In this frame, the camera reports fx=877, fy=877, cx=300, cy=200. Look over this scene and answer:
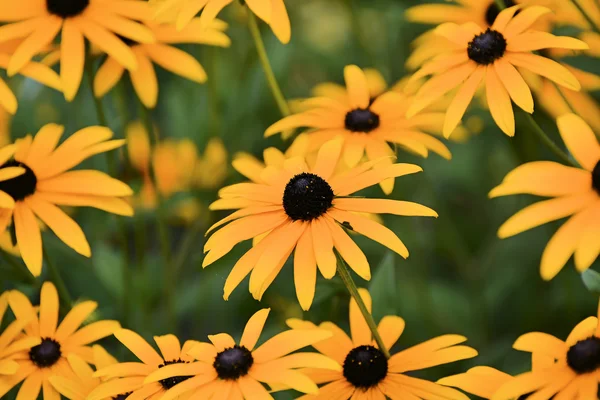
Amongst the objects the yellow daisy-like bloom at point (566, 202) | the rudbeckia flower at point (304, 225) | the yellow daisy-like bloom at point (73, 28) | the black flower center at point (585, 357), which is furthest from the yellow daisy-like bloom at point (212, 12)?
the black flower center at point (585, 357)

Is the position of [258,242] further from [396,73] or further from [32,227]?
[396,73]

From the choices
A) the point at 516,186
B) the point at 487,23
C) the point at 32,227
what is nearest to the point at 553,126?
the point at 487,23

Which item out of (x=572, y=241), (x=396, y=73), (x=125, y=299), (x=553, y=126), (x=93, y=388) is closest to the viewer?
(x=572, y=241)

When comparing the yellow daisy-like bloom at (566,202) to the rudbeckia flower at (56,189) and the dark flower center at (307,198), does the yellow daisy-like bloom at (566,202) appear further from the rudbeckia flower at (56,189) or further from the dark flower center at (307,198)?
the rudbeckia flower at (56,189)

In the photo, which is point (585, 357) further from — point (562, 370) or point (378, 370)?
point (378, 370)

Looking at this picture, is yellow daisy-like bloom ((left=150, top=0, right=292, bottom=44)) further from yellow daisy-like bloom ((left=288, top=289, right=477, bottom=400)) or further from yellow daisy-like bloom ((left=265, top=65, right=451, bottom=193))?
yellow daisy-like bloom ((left=288, top=289, right=477, bottom=400))

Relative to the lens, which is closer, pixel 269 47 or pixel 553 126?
pixel 553 126

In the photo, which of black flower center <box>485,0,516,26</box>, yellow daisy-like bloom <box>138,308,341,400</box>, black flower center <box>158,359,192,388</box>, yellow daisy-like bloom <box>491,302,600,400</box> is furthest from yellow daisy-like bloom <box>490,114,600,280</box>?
black flower center <box>485,0,516,26</box>
